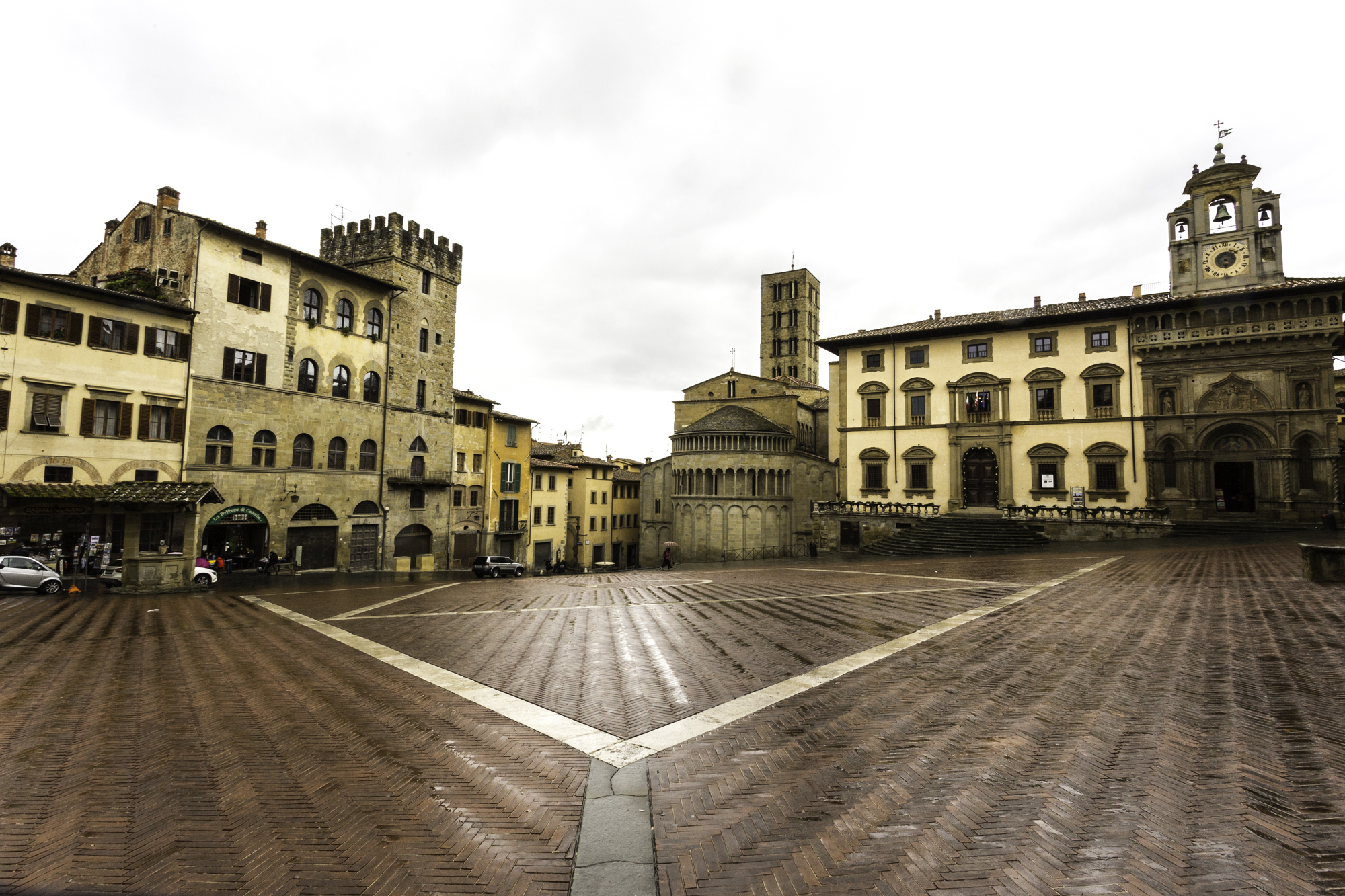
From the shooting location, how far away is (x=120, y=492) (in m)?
22.7

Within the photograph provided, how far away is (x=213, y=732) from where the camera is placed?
7.64 meters

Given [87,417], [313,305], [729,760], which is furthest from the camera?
[313,305]

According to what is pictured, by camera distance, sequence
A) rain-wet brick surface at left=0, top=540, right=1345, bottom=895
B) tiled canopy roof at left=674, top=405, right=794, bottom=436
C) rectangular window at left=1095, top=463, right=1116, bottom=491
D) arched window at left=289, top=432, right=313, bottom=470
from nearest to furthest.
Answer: rain-wet brick surface at left=0, top=540, right=1345, bottom=895 → arched window at left=289, top=432, right=313, bottom=470 → rectangular window at left=1095, top=463, right=1116, bottom=491 → tiled canopy roof at left=674, top=405, right=794, bottom=436

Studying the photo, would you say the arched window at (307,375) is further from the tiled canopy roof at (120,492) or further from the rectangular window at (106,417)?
the tiled canopy roof at (120,492)

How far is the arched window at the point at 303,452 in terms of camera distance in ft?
101

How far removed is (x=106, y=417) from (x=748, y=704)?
28.6 meters

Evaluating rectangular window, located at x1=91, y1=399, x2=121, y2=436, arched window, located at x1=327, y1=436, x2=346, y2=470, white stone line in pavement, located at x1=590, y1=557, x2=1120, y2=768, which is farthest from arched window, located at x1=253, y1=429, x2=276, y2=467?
white stone line in pavement, located at x1=590, y1=557, x2=1120, y2=768

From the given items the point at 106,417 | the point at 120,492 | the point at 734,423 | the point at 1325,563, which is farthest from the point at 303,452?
the point at 1325,563

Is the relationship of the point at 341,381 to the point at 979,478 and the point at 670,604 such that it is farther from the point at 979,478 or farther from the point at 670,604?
the point at 979,478

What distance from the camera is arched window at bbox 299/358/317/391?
31.3 metres

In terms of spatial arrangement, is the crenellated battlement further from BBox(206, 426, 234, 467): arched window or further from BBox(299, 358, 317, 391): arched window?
BBox(206, 426, 234, 467): arched window

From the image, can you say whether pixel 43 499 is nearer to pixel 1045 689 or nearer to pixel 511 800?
pixel 511 800

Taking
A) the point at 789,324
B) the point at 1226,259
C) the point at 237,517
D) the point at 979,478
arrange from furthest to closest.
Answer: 1. the point at 789,324
2. the point at 979,478
3. the point at 1226,259
4. the point at 237,517

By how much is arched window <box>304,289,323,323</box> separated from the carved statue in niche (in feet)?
162
